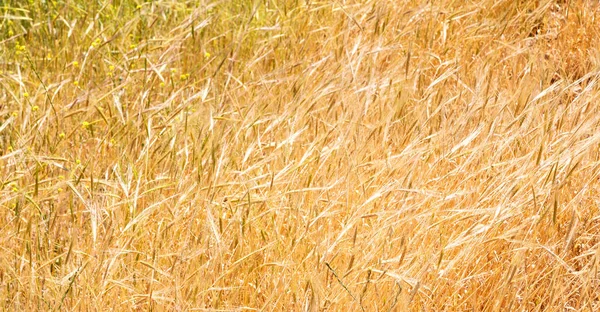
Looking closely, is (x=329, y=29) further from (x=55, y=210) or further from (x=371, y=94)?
(x=55, y=210)

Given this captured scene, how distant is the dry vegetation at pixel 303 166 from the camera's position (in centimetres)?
207

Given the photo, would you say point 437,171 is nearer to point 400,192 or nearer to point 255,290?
point 400,192

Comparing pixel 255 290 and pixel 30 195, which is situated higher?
pixel 30 195

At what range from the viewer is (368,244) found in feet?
6.81

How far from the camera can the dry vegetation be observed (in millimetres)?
2070

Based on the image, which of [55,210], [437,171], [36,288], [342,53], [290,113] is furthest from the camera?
[342,53]

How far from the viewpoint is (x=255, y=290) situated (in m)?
2.11

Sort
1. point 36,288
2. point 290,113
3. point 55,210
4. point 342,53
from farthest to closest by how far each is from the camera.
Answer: point 342,53 → point 290,113 → point 55,210 → point 36,288

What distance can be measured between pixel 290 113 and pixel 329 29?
2.44 feet

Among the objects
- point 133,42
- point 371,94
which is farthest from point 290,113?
point 133,42

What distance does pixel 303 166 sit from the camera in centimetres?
245

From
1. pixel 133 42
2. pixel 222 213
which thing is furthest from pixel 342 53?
pixel 222 213

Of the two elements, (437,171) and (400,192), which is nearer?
(400,192)

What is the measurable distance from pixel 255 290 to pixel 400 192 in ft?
1.57
